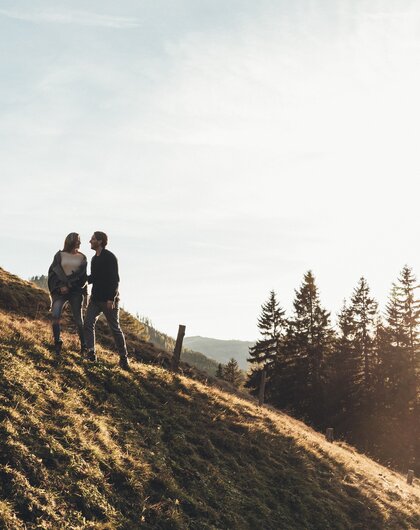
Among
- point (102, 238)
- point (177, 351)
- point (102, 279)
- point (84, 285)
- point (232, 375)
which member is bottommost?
point (232, 375)

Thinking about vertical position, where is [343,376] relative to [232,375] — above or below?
above

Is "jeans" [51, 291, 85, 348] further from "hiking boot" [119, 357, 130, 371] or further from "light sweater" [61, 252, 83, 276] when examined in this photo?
"hiking boot" [119, 357, 130, 371]

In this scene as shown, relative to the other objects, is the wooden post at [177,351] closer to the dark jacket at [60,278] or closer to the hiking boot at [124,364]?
the hiking boot at [124,364]

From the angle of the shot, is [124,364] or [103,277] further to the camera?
A: [124,364]

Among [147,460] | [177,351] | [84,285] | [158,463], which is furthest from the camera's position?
[177,351]

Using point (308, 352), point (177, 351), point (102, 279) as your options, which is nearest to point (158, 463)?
point (102, 279)

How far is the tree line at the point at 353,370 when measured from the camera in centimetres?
4116

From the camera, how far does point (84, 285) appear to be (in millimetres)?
10164

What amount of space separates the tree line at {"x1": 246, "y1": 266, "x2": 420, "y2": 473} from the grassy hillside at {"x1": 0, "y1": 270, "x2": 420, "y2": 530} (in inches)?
1179

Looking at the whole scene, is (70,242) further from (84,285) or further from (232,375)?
(232,375)

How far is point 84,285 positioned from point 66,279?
523 mm

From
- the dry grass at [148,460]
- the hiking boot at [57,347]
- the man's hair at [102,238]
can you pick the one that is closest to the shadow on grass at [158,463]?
the dry grass at [148,460]

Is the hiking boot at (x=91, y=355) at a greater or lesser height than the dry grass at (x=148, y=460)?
greater

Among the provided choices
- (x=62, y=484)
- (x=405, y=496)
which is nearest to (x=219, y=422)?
(x=62, y=484)
